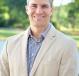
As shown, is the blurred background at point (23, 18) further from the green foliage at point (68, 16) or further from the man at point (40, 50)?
the man at point (40, 50)

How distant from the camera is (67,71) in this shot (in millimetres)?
2074

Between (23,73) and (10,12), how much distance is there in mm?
4166

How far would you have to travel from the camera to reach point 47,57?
207 cm

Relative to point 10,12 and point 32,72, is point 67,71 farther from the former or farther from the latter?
point 10,12

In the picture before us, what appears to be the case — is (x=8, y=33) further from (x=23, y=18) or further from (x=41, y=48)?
(x=41, y=48)

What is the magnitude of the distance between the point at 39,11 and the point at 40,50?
261 mm

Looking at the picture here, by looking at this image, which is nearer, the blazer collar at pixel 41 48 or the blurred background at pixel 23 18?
the blazer collar at pixel 41 48

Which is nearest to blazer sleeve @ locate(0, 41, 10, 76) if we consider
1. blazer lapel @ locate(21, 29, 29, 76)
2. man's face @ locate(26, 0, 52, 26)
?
blazer lapel @ locate(21, 29, 29, 76)

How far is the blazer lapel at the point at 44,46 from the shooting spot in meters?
2.07

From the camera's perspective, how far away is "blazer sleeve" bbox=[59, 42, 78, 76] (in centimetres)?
205

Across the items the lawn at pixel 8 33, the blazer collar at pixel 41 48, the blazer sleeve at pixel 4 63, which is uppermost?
the blazer collar at pixel 41 48

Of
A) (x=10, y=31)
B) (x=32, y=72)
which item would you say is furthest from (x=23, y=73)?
(x=10, y=31)

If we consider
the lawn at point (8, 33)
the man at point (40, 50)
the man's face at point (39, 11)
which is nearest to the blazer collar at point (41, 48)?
the man at point (40, 50)

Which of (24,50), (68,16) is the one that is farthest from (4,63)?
(68,16)
